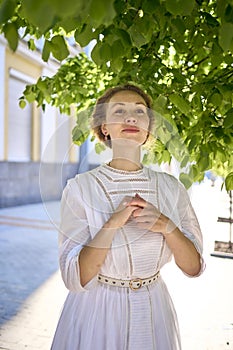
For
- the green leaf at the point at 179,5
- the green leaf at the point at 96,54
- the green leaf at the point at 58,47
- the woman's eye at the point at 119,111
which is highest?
the green leaf at the point at 179,5

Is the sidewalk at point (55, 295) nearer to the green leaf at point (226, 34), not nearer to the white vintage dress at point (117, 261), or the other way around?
the white vintage dress at point (117, 261)

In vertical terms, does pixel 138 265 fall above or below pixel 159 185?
below

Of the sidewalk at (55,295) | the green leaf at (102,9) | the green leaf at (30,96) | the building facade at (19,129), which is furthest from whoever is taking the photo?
the building facade at (19,129)

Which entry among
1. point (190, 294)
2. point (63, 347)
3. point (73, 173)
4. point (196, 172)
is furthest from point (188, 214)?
point (190, 294)

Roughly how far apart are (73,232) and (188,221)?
1.60ft

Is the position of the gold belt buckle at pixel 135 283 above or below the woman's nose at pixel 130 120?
below

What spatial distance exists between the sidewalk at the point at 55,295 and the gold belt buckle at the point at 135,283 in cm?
42

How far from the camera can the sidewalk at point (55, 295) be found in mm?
4492

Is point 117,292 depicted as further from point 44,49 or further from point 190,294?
point 190,294

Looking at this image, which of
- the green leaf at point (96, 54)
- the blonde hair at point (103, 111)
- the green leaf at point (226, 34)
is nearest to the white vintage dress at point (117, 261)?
the blonde hair at point (103, 111)

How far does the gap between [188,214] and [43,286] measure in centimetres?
490

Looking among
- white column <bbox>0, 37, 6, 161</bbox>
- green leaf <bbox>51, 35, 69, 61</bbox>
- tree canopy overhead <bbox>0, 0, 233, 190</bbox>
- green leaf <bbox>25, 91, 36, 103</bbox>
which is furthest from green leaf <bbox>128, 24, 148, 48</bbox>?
white column <bbox>0, 37, 6, 161</bbox>

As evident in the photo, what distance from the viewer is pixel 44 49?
1.56 meters

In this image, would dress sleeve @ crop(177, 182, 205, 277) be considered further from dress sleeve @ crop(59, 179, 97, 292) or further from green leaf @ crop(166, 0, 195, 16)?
green leaf @ crop(166, 0, 195, 16)
